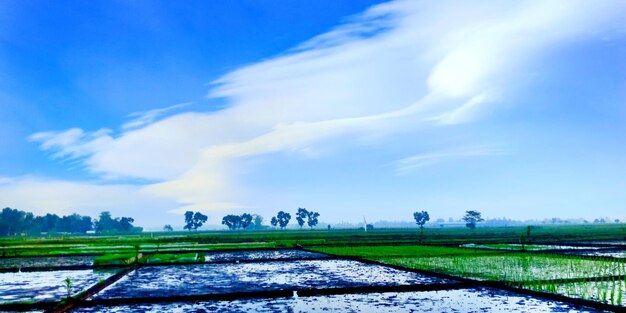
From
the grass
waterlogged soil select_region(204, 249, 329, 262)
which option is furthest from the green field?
the grass

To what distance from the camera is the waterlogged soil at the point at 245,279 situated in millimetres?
16391

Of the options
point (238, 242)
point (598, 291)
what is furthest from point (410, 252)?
point (238, 242)

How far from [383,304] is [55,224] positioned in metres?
170

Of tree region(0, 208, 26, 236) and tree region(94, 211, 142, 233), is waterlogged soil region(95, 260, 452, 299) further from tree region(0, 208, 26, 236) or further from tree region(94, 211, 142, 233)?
tree region(94, 211, 142, 233)

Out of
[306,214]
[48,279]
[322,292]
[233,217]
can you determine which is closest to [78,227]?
[233,217]

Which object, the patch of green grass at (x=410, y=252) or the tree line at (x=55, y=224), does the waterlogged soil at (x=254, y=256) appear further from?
the tree line at (x=55, y=224)

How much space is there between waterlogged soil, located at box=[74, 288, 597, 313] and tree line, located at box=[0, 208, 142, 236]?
143472 mm

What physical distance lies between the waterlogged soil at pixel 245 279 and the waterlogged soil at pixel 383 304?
209 centimetres

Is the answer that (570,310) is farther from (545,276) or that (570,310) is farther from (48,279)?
(48,279)

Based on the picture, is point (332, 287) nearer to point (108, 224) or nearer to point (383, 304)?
point (383, 304)

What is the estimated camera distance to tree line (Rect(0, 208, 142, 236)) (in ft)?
446

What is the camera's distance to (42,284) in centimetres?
1888

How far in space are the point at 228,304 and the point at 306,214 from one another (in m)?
182

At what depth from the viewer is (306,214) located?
194125 millimetres
